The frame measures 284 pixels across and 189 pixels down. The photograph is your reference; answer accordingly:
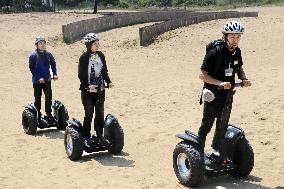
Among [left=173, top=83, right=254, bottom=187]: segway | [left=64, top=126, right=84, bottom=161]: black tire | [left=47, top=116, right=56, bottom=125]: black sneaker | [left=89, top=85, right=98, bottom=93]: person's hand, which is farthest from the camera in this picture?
[left=47, top=116, right=56, bottom=125]: black sneaker

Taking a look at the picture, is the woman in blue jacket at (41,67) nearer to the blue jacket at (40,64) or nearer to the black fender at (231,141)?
the blue jacket at (40,64)

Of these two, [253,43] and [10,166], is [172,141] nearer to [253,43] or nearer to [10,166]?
[10,166]

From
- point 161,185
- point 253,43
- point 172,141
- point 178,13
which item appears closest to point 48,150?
point 172,141

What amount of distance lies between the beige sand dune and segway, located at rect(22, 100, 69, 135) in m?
0.28

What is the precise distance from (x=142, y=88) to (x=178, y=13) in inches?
1413

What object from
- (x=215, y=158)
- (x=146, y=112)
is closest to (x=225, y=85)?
(x=215, y=158)

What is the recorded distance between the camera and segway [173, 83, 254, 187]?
8.05 metres

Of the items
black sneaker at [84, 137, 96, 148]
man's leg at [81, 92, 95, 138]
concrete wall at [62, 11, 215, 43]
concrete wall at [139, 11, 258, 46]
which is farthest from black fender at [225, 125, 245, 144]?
concrete wall at [62, 11, 215, 43]

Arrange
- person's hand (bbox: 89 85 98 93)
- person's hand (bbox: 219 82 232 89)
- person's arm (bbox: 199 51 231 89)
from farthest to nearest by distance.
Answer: person's hand (bbox: 89 85 98 93) → person's arm (bbox: 199 51 231 89) → person's hand (bbox: 219 82 232 89)

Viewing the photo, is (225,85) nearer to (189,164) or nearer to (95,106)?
(189,164)

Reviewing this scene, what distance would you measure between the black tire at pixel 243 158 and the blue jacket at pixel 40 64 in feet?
19.5

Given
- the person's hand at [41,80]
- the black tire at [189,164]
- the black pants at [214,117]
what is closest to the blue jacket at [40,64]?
the person's hand at [41,80]

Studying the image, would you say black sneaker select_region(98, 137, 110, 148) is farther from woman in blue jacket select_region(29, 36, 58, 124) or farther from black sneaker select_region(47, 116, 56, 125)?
black sneaker select_region(47, 116, 56, 125)

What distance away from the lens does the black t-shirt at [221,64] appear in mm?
7840
